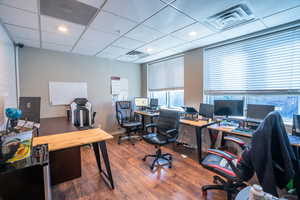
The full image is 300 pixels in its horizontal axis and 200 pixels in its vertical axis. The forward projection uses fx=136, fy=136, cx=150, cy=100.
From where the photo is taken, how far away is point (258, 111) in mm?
2336

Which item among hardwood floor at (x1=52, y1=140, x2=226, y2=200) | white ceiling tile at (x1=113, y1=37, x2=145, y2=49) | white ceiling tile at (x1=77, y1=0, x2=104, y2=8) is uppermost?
white ceiling tile at (x1=113, y1=37, x2=145, y2=49)

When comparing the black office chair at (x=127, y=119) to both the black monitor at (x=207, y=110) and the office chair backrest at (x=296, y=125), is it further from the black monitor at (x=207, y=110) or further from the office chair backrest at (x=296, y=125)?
the office chair backrest at (x=296, y=125)

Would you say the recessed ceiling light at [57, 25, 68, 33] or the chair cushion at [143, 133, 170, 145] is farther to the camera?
the chair cushion at [143, 133, 170, 145]

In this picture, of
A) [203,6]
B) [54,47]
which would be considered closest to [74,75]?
[54,47]

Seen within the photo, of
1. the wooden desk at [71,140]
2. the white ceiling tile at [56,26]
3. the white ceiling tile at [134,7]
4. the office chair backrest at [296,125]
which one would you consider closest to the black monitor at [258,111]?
the office chair backrest at [296,125]

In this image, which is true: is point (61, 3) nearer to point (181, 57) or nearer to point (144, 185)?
point (144, 185)

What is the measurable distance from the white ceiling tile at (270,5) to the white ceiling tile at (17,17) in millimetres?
2916

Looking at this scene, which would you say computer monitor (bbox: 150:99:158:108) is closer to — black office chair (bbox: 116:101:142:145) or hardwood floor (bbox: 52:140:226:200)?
black office chair (bbox: 116:101:142:145)

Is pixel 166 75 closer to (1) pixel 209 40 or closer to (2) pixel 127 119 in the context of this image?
(1) pixel 209 40

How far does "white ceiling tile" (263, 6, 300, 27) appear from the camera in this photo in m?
1.86

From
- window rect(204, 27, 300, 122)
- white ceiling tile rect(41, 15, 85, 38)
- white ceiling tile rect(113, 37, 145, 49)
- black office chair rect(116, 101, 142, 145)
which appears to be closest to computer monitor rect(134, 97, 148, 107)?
black office chair rect(116, 101, 142, 145)

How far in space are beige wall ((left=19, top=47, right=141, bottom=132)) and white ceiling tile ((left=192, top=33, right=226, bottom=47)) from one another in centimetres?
262

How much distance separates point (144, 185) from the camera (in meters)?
2.03

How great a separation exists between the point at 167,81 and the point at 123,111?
1.65 meters
